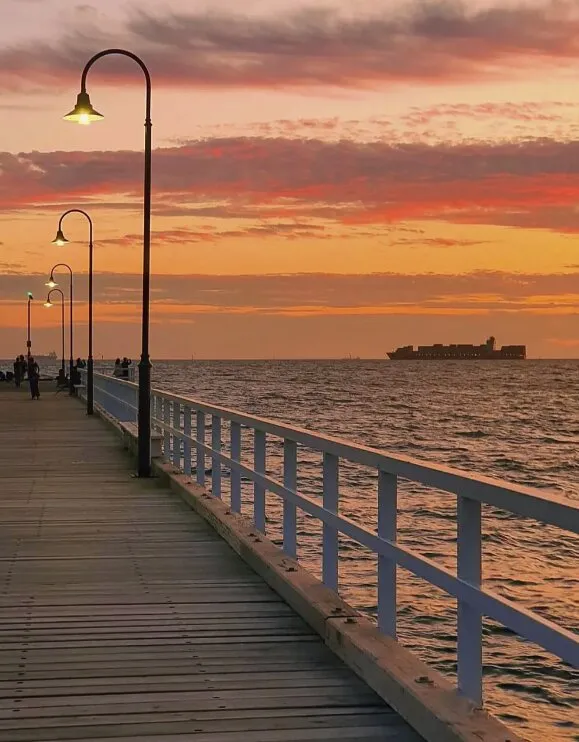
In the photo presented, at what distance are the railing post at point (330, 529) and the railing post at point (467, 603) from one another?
8.16 ft

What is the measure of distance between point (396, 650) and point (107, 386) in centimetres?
3227

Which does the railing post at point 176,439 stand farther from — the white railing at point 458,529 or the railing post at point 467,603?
the railing post at point 467,603

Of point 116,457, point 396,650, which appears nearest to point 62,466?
point 116,457

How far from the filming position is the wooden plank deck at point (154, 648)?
5789 millimetres

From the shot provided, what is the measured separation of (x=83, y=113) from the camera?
723 inches

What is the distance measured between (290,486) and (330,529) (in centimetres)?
129

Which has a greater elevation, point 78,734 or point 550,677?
point 78,734

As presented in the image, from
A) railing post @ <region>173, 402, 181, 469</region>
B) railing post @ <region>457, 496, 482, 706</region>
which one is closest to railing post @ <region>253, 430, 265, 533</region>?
railing post @ <region>457, 496, 482, 706</region>

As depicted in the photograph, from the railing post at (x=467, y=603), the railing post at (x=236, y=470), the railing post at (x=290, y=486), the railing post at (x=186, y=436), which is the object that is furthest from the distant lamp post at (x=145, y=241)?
A: the railing post at (x=467, y=603)

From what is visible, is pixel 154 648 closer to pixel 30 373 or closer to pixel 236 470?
pixel 236 470

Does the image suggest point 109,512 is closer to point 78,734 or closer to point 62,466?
point 62,466

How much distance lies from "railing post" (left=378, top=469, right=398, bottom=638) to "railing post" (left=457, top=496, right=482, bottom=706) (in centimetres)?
111

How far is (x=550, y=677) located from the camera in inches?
589

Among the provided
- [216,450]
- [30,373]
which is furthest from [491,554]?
[30,373]
